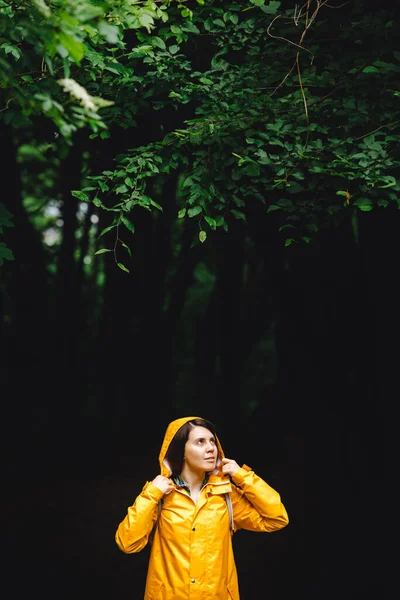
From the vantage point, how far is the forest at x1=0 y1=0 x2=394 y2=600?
3150 mm

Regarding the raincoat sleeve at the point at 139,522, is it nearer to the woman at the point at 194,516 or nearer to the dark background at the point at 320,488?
the woman at the point at 194,516

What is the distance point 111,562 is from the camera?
229 inches

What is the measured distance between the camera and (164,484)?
2.66 m

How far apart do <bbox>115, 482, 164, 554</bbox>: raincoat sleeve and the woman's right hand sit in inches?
0.9

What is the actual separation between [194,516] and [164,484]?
8.0 inches

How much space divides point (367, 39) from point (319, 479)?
4.07 metres

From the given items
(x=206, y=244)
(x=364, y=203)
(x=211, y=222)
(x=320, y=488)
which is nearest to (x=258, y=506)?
(x=211, y=222)

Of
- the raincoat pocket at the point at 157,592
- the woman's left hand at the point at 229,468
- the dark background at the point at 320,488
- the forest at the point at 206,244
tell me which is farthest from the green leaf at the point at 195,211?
the dark background at the point at 320,488

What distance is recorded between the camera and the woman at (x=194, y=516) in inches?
101

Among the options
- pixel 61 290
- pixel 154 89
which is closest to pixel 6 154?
pixel 61 290

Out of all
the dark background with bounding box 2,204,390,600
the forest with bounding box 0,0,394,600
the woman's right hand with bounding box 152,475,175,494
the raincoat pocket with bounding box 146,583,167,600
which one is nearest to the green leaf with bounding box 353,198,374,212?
the forest with bounding box 0,0,394,600

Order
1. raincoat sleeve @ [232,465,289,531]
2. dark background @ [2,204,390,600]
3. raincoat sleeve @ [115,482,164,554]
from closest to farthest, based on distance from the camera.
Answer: raincoat sleeve @ [115,482,164,554]
raincoat sleeve @ [232,465,289,531]
dark background @ [2,204,390,600]

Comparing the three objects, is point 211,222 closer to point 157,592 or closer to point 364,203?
point 364,203

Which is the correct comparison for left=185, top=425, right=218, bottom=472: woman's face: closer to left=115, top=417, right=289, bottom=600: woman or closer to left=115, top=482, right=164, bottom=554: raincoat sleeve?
left=115, top=417, right=289, bottom=600: woman
